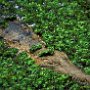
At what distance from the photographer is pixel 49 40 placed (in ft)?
34.1

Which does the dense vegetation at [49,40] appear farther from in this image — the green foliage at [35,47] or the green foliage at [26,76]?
the green foliage at [35,47]

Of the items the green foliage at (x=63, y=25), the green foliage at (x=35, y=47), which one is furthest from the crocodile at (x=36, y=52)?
the green foliage at (x=63, y=25)

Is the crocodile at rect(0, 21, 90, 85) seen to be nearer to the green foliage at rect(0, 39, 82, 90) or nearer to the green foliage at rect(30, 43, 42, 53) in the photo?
the green foliage at rect(30, 43, 42, 53)

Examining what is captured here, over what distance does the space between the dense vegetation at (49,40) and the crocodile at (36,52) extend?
0.63 ft

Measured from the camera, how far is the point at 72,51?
32.7ft

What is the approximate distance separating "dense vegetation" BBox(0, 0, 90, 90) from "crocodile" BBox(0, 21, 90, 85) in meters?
0.19

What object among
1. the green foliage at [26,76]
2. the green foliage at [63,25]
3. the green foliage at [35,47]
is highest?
the green foliage at [63,25]

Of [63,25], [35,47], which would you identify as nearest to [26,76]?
[35,47]

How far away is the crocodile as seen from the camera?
9148 mm

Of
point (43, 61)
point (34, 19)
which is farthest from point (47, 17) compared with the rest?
point (43, 61)

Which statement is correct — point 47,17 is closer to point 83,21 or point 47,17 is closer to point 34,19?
point 34,19

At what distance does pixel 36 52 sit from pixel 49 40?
687mm

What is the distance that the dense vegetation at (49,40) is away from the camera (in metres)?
8.88

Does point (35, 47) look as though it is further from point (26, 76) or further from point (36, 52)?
point (26, 76)
